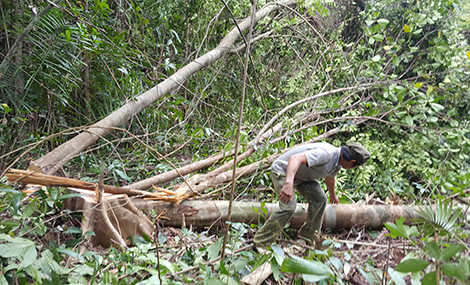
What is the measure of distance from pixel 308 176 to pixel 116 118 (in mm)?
1941

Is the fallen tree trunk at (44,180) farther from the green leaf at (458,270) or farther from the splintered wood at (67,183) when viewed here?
the green leaf at (458,270)

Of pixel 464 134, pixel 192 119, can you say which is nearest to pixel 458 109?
pixel 464 134

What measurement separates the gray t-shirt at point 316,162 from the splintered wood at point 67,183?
3.51 ft

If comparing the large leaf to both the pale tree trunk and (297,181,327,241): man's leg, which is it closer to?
the pale tree trunk

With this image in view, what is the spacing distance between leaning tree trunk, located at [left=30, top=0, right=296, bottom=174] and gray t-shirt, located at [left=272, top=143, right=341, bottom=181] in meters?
1.23

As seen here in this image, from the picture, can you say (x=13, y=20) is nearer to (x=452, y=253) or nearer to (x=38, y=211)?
(x=38, y=211)

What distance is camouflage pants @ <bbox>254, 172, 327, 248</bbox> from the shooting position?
2666mm

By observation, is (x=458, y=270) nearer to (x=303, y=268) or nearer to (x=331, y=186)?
(x=303, y=268)

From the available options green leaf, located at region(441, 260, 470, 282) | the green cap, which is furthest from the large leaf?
the green cap

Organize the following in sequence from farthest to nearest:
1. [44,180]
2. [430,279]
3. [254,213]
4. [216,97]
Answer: [216,97] → [254,213] → [44,180] → [430,279]

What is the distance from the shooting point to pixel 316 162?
258cm

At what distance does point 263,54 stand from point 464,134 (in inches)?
139

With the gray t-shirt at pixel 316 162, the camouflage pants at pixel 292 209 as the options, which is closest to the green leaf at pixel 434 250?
the gray t-shirt at pixel 316 162

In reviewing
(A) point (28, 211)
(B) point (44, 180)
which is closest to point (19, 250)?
(A) point (28, 211)
